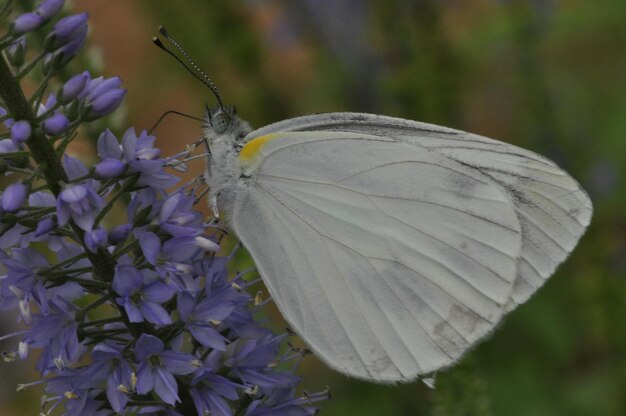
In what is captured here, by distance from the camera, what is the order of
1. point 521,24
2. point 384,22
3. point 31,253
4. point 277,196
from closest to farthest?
point 31,253 < point 277,196 < point 384,22 < point 521,24

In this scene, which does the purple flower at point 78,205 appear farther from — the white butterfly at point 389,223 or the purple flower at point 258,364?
the white butterfly at point 389,223

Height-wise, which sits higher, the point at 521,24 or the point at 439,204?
the point at 521,24

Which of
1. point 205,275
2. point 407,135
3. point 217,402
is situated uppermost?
point 407,135

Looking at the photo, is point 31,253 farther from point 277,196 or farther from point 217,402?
point 277,196

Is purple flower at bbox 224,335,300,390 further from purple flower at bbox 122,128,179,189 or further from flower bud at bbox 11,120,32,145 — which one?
flower bud at bbox 11,120,32,145

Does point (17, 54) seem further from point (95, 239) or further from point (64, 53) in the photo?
point (95, 239)

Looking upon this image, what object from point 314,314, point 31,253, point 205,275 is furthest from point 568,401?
point 31,253

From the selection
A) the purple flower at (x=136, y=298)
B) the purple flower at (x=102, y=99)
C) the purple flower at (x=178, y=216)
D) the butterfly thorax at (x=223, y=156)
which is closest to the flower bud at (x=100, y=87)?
the purple flower at (x=102, y=99)
